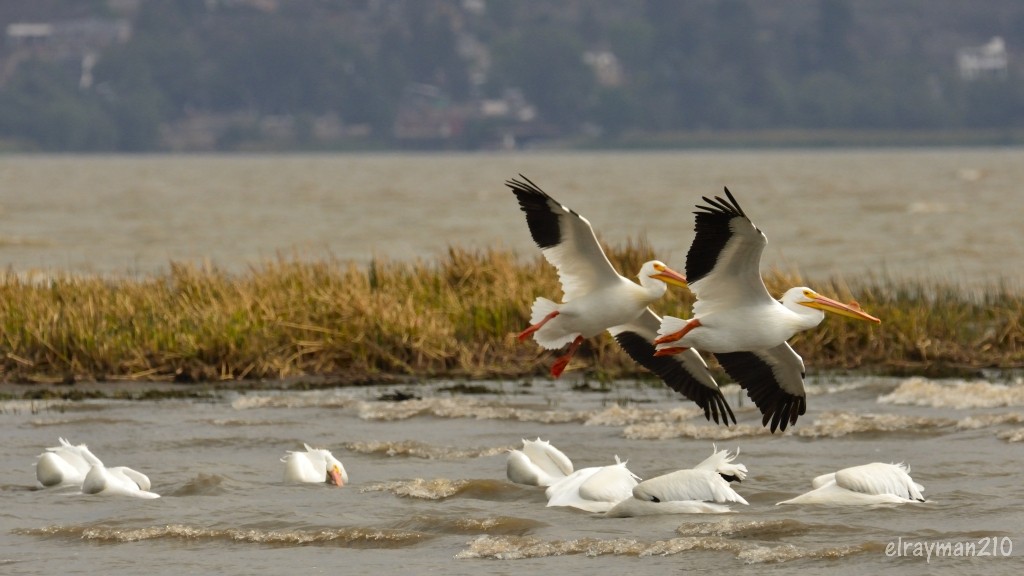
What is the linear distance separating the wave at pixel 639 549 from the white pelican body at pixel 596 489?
0.77 meters

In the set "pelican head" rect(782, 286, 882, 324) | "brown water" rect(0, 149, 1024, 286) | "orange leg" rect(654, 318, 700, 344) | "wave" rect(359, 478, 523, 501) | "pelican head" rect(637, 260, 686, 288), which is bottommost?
"wave" rect(359, 478, 523, 501)

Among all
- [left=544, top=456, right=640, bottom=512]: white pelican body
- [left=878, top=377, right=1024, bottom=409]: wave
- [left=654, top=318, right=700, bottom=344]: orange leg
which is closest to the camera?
[left=654, top=318, right=700, bottom=344]: orange leg

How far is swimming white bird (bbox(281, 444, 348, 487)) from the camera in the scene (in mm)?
11727

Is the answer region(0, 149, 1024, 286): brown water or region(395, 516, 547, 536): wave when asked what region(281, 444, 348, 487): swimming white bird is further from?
region(0, 149, 1024, 286): brown water

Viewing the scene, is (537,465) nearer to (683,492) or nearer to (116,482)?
(683,492)

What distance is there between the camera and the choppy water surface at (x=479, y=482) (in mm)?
9883

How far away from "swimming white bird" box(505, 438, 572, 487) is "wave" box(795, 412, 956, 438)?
2454mm

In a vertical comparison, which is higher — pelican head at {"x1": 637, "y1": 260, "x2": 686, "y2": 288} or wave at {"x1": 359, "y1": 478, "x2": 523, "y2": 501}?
pelican head at {"x1": 637, "y1": 260, "x2": 686, "y2": 288}

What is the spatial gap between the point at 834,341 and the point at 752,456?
4.09 metres

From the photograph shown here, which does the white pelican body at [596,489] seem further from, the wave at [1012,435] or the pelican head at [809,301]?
the wave at [1012,435]

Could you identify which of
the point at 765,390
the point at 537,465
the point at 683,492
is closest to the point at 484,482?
the point at 537,465

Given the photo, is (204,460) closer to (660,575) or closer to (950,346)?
(660,575)

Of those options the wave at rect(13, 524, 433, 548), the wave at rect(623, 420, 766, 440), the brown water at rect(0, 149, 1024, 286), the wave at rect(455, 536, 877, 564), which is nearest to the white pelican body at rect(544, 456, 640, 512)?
the wave at rect(455, 536, 877, 564)

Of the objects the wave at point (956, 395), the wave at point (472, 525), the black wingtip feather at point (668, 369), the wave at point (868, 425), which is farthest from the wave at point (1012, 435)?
the wave at point (472, 525)
